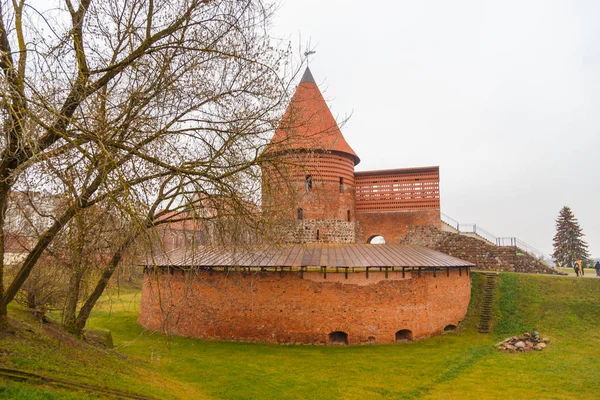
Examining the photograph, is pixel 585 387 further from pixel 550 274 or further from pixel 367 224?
pixel 367 224

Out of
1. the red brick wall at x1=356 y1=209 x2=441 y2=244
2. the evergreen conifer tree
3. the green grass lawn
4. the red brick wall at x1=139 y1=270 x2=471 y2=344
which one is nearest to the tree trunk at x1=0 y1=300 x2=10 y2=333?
the green grass lawn

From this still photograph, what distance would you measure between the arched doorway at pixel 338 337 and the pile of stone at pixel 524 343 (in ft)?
14.6

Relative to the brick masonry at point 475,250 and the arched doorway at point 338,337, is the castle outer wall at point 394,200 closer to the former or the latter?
the brick masonry at point 475,250

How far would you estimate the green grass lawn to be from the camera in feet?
25.2

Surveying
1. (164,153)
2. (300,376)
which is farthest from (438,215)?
(164,153)

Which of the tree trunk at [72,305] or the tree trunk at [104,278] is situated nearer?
the tree trunk at [104,278]

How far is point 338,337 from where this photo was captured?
1280cm

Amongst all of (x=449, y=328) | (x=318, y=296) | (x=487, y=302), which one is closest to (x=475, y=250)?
(x=487, y=302)

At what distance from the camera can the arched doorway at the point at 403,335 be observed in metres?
13.0

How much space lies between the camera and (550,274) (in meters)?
17.2

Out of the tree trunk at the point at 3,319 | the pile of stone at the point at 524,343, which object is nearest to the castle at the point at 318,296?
the pile of stone at the point at 524,343

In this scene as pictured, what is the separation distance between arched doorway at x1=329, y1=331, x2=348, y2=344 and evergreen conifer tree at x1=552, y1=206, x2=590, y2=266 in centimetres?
2415

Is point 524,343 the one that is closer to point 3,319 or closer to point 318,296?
point 318,296

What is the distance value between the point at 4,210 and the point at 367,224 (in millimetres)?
15577
